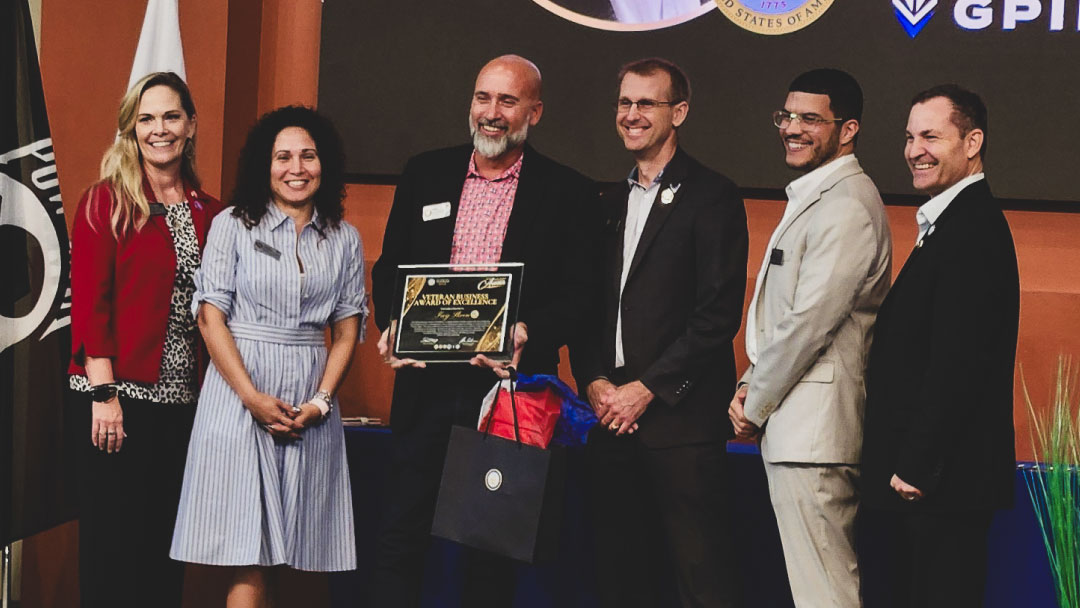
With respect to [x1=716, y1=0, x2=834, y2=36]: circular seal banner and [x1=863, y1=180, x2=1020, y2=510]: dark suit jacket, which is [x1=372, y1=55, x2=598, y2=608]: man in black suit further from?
[x1=716, y1=0, x2=834, y2=36]: circular seal banner

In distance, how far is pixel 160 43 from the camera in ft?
15.4

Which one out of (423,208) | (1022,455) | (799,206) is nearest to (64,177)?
(423,208)

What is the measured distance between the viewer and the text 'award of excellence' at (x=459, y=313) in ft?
11.1

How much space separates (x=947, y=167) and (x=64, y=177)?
3450mm

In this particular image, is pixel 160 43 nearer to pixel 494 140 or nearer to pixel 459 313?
pixel 494 140

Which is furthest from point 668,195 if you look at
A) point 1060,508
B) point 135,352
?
point 135,352

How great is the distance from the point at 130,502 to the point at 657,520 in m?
1.54

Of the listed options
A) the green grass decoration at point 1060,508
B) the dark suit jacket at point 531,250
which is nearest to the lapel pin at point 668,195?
the dark suit jacket at point 531,250

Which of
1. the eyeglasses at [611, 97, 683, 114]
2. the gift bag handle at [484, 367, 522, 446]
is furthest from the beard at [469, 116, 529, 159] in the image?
the gift bag handle at [484, 367, 522, 446]

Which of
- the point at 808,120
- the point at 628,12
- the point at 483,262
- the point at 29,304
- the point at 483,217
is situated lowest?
the point at 29,304

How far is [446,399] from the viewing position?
3564 mm

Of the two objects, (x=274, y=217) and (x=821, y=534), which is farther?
(x=274, y=217)

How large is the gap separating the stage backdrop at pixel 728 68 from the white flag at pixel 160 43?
0.60 metres

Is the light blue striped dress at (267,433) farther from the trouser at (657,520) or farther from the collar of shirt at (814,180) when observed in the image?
the collar of shirt at (814,180)
